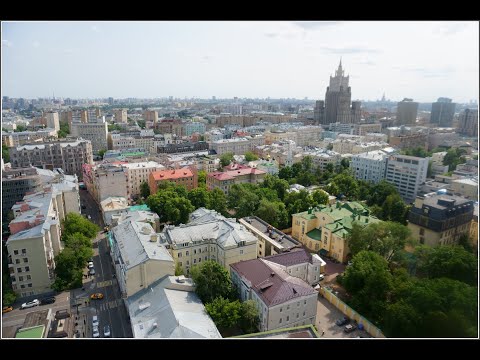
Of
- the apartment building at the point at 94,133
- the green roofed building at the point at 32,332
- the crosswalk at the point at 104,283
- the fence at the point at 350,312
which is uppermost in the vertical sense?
the apartment building at the point at 94,133

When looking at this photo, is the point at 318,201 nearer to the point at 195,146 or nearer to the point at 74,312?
the point at 74,312

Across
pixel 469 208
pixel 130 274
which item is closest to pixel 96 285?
pixel 130 274

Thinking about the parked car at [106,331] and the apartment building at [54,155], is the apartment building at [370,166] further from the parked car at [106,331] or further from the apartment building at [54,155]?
→ the parked car at [106,331]

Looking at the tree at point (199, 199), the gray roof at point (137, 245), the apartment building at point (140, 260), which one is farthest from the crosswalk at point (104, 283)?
the tree at point (199, 199)

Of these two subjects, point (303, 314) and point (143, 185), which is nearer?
point (303, 314)

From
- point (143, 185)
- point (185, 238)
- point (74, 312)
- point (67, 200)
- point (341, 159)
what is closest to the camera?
point (74, 312)
